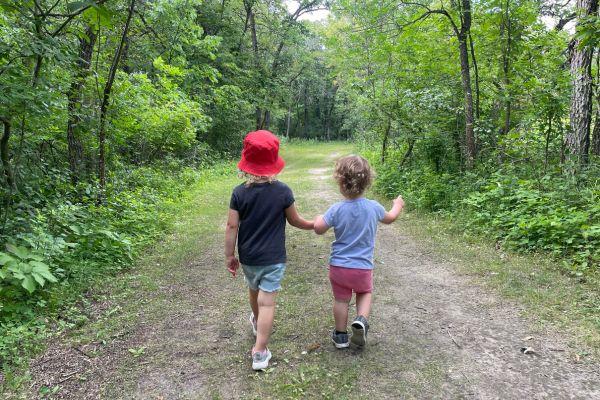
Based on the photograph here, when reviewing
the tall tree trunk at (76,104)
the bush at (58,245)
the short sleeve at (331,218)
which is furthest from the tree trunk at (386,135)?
the short sleeve at (331,218)

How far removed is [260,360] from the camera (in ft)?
10.2

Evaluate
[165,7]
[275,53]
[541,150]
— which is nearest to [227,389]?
[541,150]

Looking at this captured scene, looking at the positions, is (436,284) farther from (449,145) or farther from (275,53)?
(275,53)

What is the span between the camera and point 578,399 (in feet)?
8.75

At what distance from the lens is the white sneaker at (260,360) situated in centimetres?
309

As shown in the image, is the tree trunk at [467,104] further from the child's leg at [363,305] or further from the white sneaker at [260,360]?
the white sneaker at [260,360]

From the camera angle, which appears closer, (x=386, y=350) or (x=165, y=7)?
(x=386, y=350)

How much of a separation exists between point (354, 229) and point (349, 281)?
1.34 ft

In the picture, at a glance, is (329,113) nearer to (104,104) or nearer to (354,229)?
(104,104)

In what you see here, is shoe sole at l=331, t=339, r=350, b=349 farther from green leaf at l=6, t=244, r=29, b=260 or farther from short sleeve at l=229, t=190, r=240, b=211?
green leaf at l=6, t=244, r=29, b=260

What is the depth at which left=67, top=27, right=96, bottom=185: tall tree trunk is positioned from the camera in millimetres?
6457

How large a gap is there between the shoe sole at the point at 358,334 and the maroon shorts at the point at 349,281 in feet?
0.73

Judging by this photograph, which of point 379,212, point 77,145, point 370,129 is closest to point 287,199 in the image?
point 379,212

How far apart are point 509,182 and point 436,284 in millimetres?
3421
